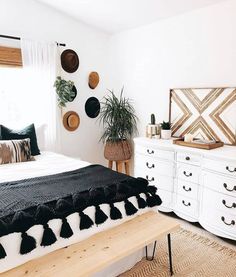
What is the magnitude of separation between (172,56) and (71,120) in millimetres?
1648

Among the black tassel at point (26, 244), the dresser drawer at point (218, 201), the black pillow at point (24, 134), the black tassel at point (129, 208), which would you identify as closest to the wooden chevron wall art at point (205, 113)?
the dresser drawer at point (218, 201)

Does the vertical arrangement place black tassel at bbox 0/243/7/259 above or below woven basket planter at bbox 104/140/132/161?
below

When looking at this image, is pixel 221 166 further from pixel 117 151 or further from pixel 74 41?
pixel 74 41

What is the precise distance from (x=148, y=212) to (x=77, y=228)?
671 mm

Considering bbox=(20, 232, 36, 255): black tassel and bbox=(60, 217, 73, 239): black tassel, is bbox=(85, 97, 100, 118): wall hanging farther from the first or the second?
bbox=(20, 232, 36, 255): black tassel

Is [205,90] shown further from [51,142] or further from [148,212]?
[51,142]

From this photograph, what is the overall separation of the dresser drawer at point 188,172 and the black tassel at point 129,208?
38.1 inches

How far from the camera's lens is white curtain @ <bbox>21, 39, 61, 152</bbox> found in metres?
3.48

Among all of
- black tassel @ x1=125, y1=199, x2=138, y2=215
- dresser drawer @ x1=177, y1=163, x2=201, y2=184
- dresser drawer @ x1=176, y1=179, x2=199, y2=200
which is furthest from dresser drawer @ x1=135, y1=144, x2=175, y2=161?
black tassel @ x1=125, y1=199, x2=138, y2=215

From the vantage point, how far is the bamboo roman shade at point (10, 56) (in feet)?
10.7

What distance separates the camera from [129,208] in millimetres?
2072

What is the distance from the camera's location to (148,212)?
7.33 feet

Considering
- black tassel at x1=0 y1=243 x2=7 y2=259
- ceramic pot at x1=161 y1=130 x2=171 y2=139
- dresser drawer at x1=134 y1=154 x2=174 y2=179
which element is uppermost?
ceramic pot at x1=161 y1=130 x2=171 y2=139

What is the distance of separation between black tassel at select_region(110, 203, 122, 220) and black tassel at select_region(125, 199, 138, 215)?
8 centimetres
